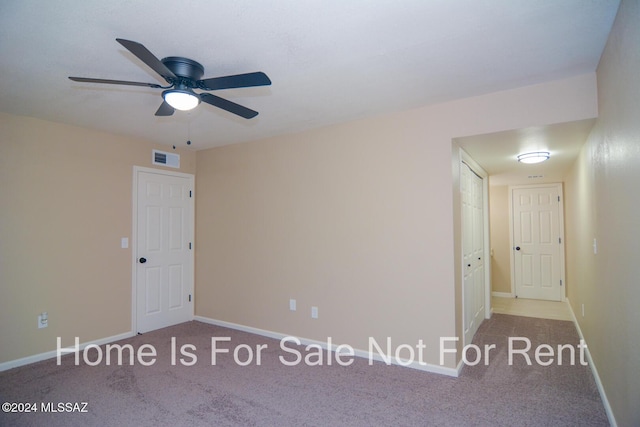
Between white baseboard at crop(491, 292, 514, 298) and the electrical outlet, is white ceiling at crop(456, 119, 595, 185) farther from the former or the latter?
the electrical outlet

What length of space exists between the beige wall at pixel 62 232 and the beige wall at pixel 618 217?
15.4 feet

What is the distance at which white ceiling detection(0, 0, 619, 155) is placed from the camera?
5.89ft

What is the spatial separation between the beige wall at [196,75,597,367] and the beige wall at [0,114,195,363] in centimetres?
114

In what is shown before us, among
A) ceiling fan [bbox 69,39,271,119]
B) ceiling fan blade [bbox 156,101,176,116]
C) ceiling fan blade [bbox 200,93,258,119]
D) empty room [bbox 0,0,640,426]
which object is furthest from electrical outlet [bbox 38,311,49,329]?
ceiling fan blade [bbox 200,93,258,119]

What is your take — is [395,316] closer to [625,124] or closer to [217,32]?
[625,124]

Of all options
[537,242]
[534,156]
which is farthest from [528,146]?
[537,242]

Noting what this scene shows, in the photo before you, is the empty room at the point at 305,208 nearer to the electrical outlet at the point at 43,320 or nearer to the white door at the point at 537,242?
the electrical outlet at the point at 43,320

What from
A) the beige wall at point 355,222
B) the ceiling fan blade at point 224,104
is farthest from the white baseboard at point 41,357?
the ceiling fan blade at point 224,104

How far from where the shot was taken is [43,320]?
11.6 feet

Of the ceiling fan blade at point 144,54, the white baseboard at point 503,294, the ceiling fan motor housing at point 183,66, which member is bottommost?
the white baseboard at point 503,294

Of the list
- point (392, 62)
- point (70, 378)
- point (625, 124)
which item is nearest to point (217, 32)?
point (392, 62)

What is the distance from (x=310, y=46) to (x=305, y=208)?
2110 mm

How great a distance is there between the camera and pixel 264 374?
3143 mm

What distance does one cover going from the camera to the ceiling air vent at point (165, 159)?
456 cm
